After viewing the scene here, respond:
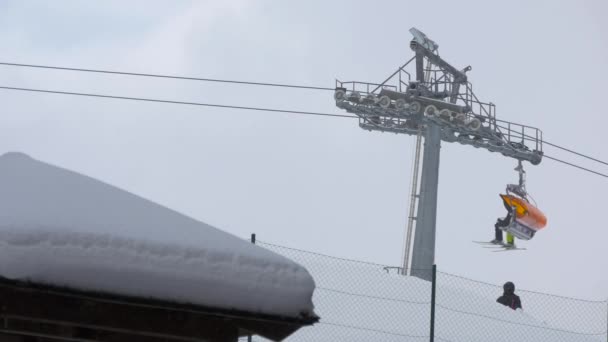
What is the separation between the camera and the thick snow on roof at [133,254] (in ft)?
10.7

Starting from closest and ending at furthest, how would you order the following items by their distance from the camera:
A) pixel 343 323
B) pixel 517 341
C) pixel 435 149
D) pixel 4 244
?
pixel 4 244, pixel 343 323, pixel 517 341, pixel 435 149

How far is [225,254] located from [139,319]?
19.6 inches

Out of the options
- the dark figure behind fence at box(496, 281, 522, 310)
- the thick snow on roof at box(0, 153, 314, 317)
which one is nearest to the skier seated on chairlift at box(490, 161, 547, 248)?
the dark figure behind fence at box(496, 281, 522, 310)

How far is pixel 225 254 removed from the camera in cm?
338

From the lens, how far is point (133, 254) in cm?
329

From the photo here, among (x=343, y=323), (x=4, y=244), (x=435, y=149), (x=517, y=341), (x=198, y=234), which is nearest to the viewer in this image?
(x=4, y=244)

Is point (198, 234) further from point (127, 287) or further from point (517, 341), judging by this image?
point (517, 341)

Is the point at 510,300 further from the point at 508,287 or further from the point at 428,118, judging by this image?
the point at 428,118

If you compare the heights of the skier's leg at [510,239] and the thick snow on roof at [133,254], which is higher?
the skier's leg at [510,239]

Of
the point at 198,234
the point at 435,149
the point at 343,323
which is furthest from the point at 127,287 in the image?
the point at 435,149

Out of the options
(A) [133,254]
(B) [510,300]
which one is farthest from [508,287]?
(A) [133,254]

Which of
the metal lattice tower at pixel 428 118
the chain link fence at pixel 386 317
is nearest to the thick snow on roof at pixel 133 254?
the chain link fence at pixel 386 317

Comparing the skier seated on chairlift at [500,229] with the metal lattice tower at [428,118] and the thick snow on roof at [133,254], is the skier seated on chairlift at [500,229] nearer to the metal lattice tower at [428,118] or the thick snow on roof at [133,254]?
the metal lattice tower at [428,118]

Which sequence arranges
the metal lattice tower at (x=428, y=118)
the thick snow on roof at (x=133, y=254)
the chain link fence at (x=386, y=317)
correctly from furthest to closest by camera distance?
the metal lattice tower at (x=428, y=118) < the chain link fence at (x=386, y=317) < the thick snow on roof at (x=133, y=254)
